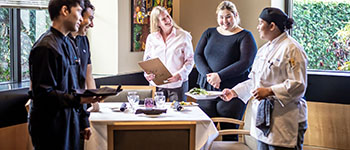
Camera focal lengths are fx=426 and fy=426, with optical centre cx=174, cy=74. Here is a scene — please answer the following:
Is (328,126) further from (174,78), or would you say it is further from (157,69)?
(157,69)

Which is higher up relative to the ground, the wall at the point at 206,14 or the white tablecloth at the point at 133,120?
the wall at the point at 206,14

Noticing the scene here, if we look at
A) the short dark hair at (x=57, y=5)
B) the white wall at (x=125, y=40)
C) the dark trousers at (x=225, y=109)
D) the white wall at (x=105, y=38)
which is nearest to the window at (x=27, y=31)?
the white wall at (x=105, y=38)

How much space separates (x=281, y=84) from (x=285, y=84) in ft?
0.10

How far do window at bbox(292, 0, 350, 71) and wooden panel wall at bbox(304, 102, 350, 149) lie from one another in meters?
0.61

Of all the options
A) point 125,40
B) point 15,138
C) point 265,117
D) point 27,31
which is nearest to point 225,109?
point 265,117

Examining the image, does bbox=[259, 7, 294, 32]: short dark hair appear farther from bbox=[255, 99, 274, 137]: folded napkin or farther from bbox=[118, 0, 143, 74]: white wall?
bbox=[118, 0, 143, 74]: white wall

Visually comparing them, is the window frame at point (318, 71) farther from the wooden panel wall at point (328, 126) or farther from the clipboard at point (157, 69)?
the clipboard at point (157, 69)

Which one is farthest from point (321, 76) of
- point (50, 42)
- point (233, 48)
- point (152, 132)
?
point (50, 42)

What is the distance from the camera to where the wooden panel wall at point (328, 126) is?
4.75 metres

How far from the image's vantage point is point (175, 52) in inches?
172

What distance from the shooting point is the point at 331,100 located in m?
4.82

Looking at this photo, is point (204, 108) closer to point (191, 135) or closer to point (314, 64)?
point (191, 135)

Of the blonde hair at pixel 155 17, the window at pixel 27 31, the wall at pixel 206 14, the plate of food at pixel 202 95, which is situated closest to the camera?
the plate of food at pixel 202 95

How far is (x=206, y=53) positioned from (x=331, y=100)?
5.32 feet
